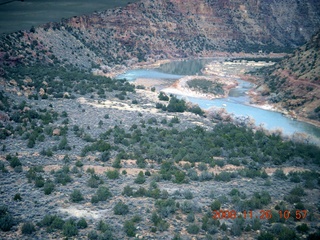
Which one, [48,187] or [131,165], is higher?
[48,187]

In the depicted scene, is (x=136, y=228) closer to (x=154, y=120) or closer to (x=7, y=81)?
(x=154, y=120)

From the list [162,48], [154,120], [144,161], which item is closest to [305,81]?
[154,120]

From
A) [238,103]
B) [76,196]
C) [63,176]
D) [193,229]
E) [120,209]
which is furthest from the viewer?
[238,103]

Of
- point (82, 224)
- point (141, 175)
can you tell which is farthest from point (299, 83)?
point (82, 224)

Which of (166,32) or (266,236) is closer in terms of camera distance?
(266,236)

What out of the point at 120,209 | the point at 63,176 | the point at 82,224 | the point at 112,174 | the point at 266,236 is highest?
the point at 82,224

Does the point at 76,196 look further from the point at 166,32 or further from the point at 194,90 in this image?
the point at 166,32

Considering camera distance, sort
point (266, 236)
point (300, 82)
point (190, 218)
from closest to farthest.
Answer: point (266, 236)
point (190, 218)
point (300, 82)
